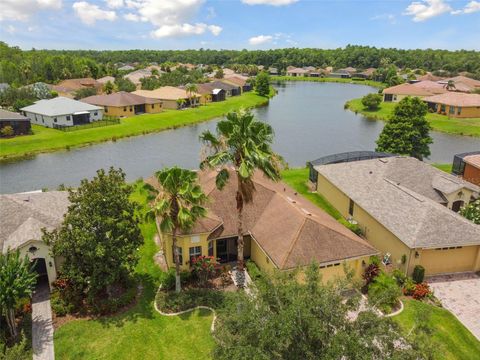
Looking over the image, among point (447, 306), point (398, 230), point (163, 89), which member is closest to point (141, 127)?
point (163, 89)

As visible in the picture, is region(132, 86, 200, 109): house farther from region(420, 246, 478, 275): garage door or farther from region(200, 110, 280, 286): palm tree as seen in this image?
region(420, 246, 478, 275): garage door

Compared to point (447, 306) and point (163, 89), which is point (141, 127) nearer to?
point (163, 89)

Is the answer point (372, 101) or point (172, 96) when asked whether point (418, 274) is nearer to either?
point (372, 101)

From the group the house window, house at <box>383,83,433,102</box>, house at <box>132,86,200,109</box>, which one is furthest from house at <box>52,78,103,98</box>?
the house window

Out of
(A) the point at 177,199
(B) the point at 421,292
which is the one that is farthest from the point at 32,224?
(B) the point at 421,292

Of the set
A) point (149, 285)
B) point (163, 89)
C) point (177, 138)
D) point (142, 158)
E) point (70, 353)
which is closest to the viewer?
point (70, 353)

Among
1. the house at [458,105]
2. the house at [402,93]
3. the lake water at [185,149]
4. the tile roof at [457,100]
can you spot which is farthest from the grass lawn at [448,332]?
the house at [402,93]
